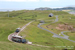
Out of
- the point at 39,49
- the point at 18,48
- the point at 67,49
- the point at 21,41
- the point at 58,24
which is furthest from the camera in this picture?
the point at 58,24

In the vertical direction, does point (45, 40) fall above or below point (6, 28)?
below

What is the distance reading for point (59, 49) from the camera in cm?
3816

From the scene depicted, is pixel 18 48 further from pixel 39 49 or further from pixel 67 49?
pixel 67 49

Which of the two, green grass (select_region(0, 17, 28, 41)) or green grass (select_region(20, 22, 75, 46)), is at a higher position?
green grass (select_region(0, 17, 28, 41))

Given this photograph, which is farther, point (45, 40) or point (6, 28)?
point (6, 28)

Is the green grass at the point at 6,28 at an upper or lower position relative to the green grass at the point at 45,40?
upper

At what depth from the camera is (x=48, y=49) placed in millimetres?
36375

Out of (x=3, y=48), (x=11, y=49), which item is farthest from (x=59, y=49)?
(x=3, y=48)

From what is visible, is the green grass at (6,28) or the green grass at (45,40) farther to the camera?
the green grass at (6,28)

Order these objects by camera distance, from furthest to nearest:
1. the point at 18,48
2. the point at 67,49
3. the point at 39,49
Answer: the point at 67,49
the point at 39,49
the point at 18,48

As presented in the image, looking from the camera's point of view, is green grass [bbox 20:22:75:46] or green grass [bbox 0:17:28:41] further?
green grass [bbox 0:17:28:41]

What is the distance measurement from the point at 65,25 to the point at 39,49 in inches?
3570

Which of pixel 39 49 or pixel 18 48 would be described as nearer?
pixel 18 48

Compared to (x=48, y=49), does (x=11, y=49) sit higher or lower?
higher
